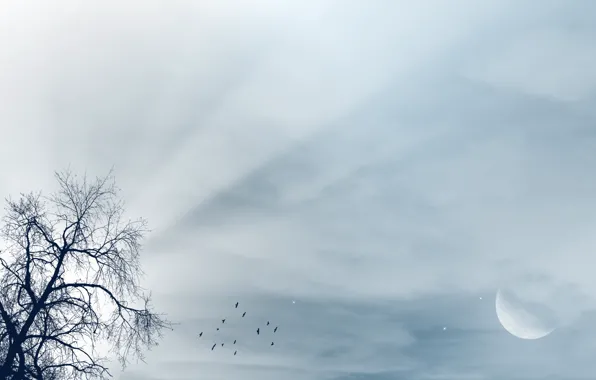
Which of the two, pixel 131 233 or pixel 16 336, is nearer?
pixel 16 336

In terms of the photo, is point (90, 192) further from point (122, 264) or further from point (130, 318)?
point (130, 318)

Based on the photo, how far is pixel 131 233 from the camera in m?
27.9

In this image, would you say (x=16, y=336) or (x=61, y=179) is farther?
(x=61, y=179)

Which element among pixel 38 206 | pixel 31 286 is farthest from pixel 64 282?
pixel 38 206

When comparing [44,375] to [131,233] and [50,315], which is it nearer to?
[50,315]

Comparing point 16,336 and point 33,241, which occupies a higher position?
point 33,241

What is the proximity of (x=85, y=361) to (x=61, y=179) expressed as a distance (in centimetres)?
654

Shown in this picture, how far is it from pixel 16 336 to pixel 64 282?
2.44 m

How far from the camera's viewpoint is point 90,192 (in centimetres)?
2781

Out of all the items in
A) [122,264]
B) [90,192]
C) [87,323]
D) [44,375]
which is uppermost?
[90,192]

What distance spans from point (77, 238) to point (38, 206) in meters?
1.76

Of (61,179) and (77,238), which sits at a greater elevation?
(61,179)

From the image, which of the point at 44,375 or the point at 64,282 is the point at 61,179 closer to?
the point at 64,282

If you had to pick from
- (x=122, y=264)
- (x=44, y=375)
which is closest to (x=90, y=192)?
(x=122, y=264)
